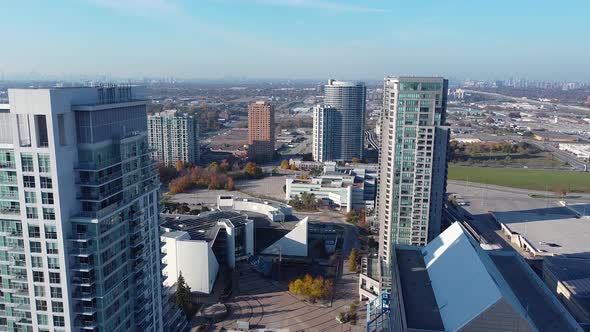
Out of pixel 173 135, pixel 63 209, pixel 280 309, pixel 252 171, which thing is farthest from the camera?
pixel 173 135

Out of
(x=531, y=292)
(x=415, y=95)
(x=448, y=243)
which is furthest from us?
(x=415, y=95)

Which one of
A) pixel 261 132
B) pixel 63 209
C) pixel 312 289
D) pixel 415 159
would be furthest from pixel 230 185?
pixel 63 209

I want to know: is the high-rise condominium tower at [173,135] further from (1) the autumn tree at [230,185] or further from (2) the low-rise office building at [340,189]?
(2) the low-rise office building at [340,189]

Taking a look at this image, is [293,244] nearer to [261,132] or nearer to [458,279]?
[458,279]

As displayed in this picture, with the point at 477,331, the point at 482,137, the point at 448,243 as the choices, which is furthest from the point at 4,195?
the point at 482,137

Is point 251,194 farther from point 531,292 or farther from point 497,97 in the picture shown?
point 497,97

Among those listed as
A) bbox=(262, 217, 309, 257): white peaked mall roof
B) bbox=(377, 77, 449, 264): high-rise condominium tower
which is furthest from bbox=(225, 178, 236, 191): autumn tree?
bbox=(377, 77, 449, 264): high-rise condominium tower

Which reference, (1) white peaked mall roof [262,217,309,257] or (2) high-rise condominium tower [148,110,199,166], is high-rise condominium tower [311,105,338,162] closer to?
(2) high-rise condominium tower [148,110,199,166]
